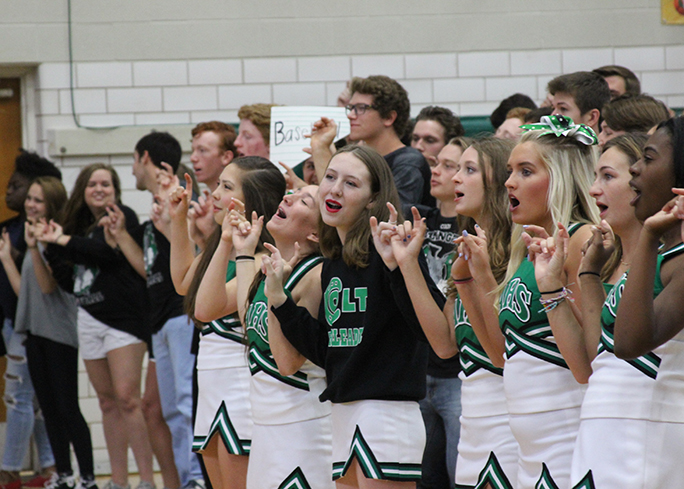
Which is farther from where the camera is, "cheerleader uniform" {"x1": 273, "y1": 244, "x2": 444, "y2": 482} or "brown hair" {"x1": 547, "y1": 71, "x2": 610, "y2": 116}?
"brown hair" {"x1": 547, "y1": 71, "x2": 610, "y2": 116}

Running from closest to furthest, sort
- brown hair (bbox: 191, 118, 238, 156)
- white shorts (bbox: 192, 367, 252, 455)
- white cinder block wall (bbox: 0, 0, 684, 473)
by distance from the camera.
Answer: white shorts (bbox: 192, 367, 252, 455)
brown hair (bbox: 191, 118, 238, 156)
white cinder block wall (bbox: 0, 0, 684, 473)

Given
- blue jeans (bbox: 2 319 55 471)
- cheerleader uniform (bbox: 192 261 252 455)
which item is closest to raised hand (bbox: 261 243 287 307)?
cheerleader uniform (bbox: 192 261 252 455)

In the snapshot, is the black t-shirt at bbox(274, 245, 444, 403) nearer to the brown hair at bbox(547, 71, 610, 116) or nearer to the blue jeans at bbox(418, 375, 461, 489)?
the blue jeans at bbox(418, 375, 461, 489)

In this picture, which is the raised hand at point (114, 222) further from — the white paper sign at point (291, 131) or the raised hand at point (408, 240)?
the raised hand at point (408, 240)

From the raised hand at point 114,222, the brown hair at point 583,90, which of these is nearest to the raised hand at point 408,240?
the brown hair at point 583,90

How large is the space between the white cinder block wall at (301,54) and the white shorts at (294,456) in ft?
12.0

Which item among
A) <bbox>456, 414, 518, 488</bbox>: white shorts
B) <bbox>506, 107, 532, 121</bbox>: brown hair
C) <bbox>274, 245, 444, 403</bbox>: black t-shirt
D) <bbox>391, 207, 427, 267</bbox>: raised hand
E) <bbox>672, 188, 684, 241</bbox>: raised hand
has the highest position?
<bbox>506, 107, 532, 121</bbox>: brown hair

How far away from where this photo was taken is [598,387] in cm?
221

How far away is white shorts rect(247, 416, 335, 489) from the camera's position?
3.04 meters

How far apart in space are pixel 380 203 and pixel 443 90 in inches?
147

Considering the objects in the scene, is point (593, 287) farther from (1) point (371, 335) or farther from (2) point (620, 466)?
(1) point (371, 335)

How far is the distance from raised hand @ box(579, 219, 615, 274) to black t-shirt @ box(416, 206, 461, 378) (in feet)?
4.76

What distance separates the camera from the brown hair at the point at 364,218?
2.93m

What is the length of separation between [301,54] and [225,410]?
3.55 meters
